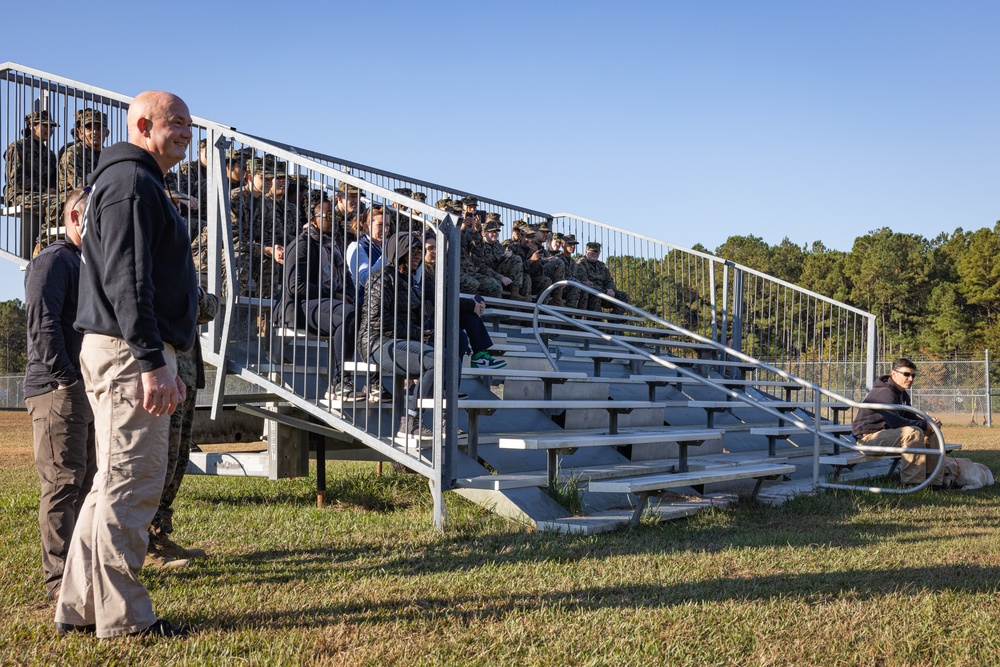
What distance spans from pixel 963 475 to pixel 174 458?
257 inches

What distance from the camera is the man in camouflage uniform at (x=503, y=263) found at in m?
11.4

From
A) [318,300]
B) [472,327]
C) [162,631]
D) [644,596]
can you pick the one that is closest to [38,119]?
[318,300]

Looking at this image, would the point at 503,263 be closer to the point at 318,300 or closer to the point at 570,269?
the point at 570,269

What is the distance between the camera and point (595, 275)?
13.3 meters

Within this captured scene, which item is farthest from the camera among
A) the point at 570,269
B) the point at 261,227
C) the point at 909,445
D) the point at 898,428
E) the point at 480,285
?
the point at 570,269

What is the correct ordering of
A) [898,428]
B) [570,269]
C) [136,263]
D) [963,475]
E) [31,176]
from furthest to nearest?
[570,269], [898,428], [963,475], [31,176], [136,263]

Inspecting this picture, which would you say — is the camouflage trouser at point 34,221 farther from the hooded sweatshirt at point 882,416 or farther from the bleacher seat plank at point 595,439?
the hooded sweatshirt at point 882,416

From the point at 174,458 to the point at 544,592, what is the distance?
6.75ft

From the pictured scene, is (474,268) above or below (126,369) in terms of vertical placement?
above

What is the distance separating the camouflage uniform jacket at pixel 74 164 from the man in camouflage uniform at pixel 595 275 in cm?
741

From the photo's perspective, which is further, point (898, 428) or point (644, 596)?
point (898, 428)

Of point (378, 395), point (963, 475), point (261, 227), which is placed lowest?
point (963, 475)

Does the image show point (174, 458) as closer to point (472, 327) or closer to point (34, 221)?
point (472, 327)

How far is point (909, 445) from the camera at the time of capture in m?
8.13
